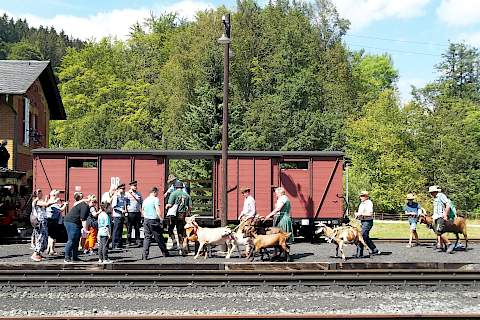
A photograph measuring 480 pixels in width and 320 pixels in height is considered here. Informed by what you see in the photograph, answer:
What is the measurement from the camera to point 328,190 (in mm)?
19062

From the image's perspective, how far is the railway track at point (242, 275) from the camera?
11.2 metres

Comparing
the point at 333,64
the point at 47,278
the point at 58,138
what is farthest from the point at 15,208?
the point at 333,64

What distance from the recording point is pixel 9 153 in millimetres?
23625

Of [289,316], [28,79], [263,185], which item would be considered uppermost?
[28,79]

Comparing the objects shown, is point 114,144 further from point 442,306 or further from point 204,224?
point 442,306

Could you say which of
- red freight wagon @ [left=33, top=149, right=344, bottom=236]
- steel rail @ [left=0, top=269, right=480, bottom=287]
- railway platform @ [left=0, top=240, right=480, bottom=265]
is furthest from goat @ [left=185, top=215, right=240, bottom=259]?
red freight wagon @ [left=33, top=149, right=344, bottom=236]

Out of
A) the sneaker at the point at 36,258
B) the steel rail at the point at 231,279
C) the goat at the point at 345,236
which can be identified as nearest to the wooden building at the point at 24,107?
the sneaker at the point at 36,258

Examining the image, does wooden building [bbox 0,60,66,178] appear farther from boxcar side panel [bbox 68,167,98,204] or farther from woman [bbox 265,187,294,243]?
woman [bbox 265,187,294,243]

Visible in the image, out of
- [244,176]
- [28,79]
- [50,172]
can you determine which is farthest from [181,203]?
[28,79]

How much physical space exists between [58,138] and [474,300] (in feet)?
147

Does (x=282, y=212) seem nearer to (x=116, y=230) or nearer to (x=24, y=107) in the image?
(x=116, y=230)

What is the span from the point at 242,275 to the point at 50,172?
935 centimetres

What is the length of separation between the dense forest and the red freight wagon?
1630 cm

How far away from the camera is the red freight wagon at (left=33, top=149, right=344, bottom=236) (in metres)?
18.6
